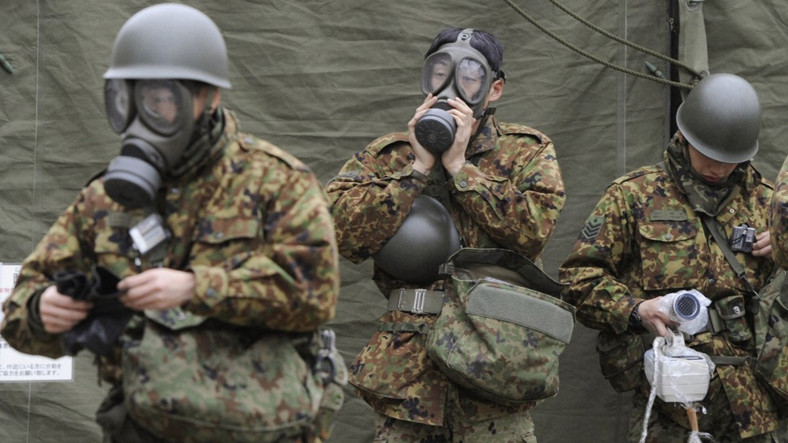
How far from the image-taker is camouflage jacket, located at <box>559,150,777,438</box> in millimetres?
4617

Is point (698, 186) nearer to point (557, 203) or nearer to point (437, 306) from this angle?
point (557, 203)

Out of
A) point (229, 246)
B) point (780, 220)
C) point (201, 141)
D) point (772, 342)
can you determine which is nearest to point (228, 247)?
point (229, 246)

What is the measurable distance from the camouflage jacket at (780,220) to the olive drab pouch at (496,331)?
27.8 inches

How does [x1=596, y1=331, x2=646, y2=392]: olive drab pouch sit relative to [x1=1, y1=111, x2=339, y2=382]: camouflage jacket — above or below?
below

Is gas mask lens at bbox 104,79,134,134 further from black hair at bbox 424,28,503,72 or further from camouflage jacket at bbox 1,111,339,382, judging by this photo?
black hair at bbox 424,28,503,72

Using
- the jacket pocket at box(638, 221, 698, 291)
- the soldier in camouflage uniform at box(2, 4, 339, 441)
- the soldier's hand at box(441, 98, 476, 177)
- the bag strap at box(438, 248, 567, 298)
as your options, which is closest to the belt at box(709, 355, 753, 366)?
the jacket pocket at box(638, 221, 698, 291)

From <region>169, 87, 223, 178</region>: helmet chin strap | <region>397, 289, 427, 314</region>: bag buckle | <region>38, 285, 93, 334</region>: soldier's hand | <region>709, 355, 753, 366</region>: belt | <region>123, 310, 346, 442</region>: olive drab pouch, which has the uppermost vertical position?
<region>169, 87, 223, 178</region>: helmet chin strap

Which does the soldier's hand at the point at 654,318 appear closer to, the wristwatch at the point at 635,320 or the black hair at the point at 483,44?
the wristwatch at the point at 635,320

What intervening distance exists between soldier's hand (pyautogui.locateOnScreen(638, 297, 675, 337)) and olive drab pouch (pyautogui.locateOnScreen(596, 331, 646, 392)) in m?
0.15

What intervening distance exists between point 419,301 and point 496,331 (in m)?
0.32

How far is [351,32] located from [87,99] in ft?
3.70

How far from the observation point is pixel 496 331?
405 cm

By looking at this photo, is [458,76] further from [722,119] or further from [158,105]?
[158,105]

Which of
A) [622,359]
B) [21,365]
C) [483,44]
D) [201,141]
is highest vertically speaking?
[483,44]
